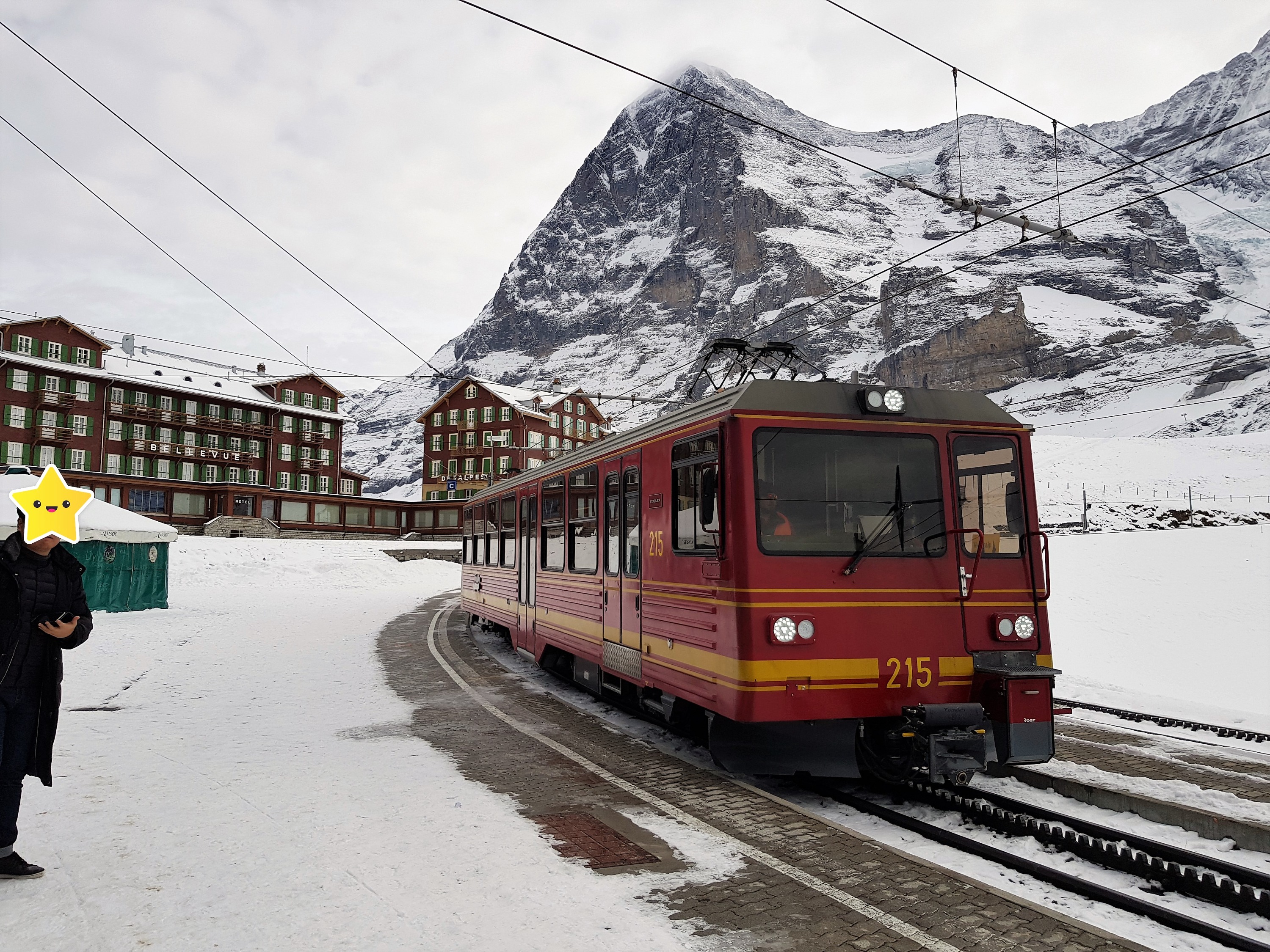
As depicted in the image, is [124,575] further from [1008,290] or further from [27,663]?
[1008,290]

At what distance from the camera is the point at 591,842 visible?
522 cm

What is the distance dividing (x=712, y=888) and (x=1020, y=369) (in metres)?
154

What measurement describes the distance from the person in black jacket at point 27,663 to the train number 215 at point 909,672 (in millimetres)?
5105

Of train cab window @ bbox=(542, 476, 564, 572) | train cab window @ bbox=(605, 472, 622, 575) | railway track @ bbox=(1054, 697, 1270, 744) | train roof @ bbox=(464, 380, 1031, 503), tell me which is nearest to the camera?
train roof @ bbox=(464, 380, 1031, 503)

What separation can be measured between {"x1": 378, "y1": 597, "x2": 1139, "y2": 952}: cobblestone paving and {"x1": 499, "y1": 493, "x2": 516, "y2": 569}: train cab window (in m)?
3.84

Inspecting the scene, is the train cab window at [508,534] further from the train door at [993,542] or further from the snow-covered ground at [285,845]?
the train door at [993,542]

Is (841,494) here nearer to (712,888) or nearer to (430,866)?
(712,888)

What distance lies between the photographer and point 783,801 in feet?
20.4

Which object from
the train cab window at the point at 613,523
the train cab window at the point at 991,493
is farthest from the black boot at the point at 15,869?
the train cab window at the point at 991,493

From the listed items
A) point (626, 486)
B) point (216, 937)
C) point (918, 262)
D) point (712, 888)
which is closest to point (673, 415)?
point (626, 486)

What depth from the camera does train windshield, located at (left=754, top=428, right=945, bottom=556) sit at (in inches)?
241

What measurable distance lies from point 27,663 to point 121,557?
20183 millimetres

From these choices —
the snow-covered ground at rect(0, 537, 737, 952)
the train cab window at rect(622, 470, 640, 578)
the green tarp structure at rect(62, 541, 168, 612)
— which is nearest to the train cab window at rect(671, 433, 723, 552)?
the train cab window at rect(622, 470, 640, 578)

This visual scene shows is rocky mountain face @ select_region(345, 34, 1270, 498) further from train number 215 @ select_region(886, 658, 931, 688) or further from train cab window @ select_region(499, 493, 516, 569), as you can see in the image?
train number 215 @ select_region(886, 658, 931, 688)
